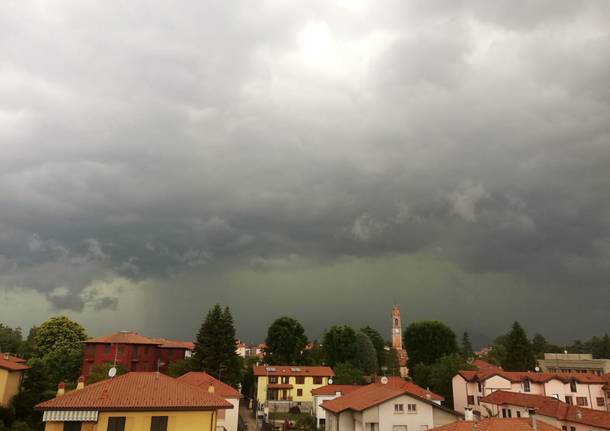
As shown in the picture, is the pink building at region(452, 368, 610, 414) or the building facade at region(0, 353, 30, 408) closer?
the building facade at region(0, 353, 30, 408)

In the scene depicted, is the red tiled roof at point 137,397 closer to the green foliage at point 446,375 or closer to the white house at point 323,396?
the white house at point 323,396

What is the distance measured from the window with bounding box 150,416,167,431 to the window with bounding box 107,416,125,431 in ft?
5.70

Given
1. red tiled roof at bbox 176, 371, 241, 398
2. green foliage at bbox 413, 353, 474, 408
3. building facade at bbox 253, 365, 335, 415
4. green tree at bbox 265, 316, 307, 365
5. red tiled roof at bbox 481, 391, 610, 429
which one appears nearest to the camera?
red tiled roof at bbox 481, 391, 610, 429

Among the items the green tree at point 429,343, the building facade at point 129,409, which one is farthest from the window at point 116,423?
the green tree at point 429,343

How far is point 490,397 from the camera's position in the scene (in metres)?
59.3

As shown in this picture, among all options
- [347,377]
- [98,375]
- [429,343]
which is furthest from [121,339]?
[429,343]

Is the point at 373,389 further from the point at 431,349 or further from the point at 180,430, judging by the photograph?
the point at 431,349

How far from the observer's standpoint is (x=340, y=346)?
318ft

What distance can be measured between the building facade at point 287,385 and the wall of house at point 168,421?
1959 inches

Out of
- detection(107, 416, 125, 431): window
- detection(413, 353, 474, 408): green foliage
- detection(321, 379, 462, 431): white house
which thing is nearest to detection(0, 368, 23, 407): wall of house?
detection(107, 416, 125, 431): window

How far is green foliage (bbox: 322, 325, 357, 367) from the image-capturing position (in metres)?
96.9

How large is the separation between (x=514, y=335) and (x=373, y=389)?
5839 cm

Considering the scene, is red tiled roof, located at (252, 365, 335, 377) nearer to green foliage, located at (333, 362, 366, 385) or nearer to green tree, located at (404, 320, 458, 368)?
green foliage, located at (333, 362, 366, 385)

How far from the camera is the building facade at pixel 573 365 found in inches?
3910
